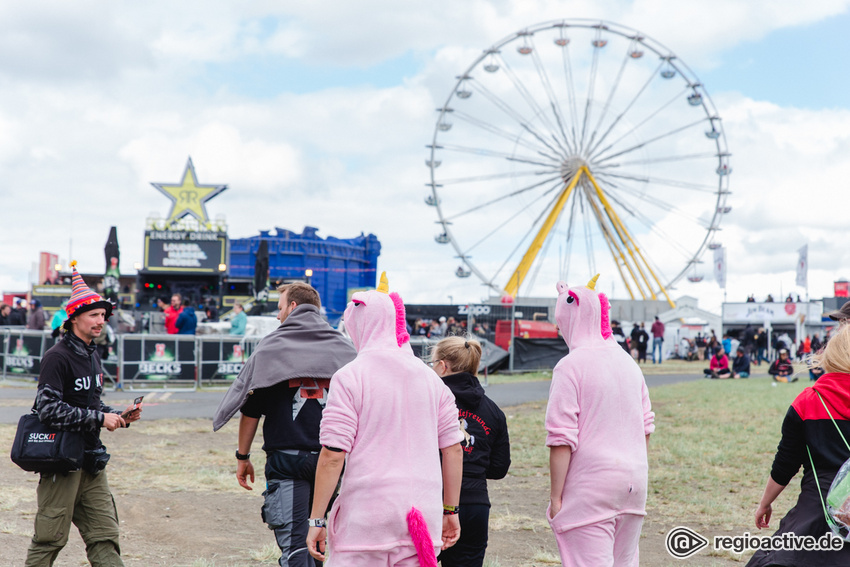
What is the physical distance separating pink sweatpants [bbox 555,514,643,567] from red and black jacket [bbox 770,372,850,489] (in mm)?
698

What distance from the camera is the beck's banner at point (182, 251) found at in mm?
A: 40250

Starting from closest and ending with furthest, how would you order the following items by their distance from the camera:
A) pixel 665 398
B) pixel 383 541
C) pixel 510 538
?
1. pixel 383 541
2. pixel 510 538
3. pixel 665 398

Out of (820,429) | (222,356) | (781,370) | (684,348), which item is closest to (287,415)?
(820,429)

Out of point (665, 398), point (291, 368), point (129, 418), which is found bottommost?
point (665, 398)

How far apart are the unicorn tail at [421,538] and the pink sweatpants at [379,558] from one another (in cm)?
5

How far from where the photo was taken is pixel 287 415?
3984 millimetres

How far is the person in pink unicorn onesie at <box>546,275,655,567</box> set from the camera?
3469 mm

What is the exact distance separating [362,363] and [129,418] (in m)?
1.75

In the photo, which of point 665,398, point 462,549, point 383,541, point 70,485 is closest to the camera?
point 383,541

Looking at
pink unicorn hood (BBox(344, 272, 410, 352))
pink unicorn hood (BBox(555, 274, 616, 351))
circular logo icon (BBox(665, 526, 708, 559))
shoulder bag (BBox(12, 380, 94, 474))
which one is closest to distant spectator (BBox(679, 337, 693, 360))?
circular logo icon (BBox(665, 526, 708, 559))

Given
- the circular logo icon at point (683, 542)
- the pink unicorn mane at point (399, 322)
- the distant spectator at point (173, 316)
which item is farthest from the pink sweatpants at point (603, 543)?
the distant spectator at point (173, 316)

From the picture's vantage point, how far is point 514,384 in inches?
716

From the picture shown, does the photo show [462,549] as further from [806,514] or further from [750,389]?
[750,389]

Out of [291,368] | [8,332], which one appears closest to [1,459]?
[291,368]
